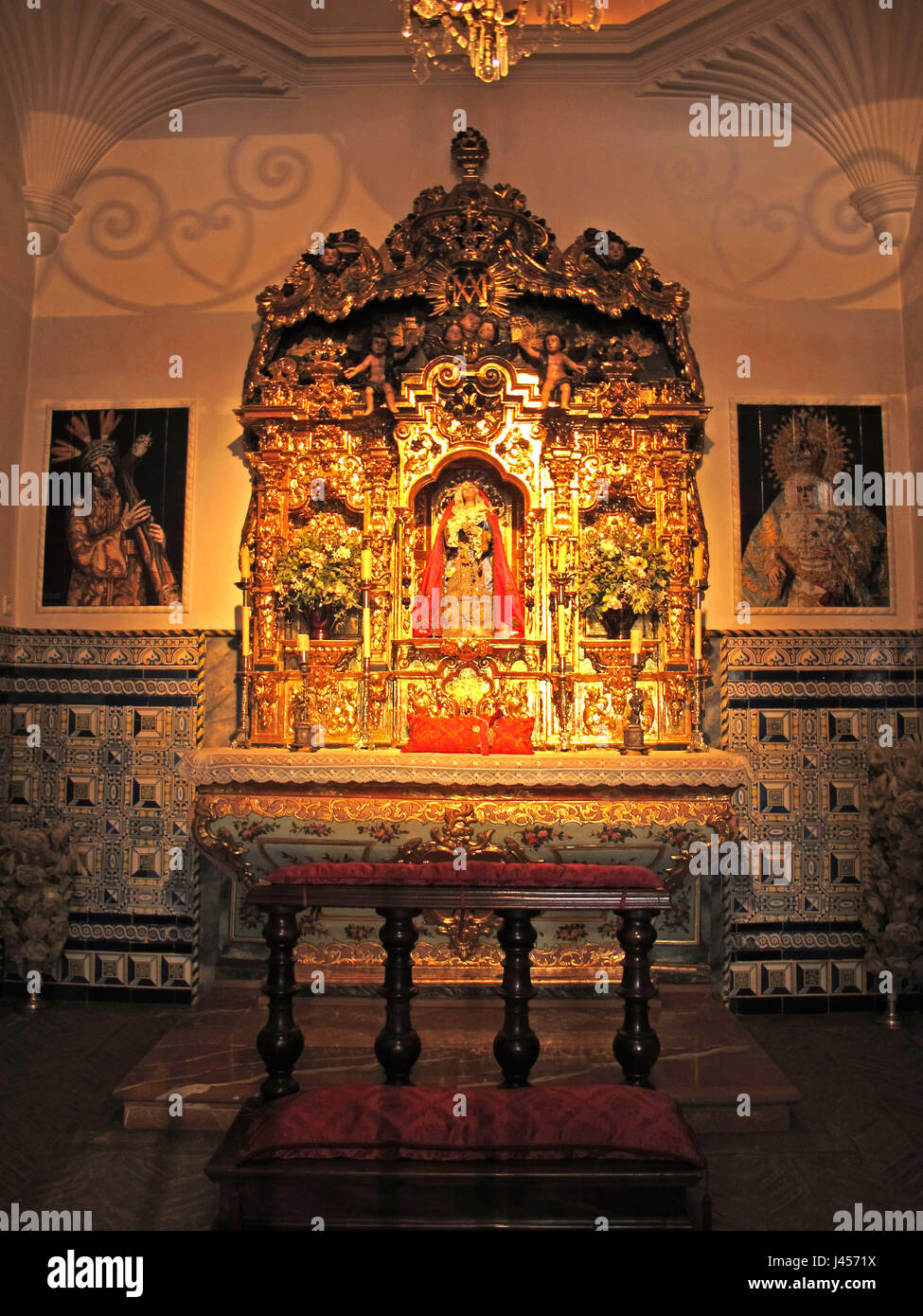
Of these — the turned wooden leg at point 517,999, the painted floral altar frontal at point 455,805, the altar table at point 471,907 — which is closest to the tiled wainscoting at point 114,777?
the painted floral altar frontal at point 455,805

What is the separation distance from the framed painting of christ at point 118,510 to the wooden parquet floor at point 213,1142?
10.4 feet

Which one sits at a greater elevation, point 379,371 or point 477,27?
point 477,27

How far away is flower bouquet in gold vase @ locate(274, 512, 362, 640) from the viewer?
714 centimetres

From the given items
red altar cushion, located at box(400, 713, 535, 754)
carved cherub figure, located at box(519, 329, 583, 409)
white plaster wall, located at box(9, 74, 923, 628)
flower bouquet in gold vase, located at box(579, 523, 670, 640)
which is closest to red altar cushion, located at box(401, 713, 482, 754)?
red altar cushion, located at box(400, 713, 535, 754)

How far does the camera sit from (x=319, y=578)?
7137 mm

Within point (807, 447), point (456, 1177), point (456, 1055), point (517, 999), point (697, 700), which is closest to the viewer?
point (456, 1177)

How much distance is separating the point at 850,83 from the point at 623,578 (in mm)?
4170

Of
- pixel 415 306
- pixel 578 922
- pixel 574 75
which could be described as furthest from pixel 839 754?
pixel 574 75

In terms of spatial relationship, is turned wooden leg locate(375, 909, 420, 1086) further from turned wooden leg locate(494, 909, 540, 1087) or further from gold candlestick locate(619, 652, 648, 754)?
gold candlestick locate(619, 652, 648, 754)

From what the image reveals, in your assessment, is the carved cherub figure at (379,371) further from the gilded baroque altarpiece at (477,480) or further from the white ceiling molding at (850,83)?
the white ceiling molding at (850,83)

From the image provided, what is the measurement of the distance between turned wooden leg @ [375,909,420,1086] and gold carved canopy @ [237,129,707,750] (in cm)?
327

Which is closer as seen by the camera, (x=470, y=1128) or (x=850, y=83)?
(x=470, y=1128)

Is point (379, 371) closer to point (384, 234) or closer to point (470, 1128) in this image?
point (384, 234)

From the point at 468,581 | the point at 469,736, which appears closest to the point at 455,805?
the point at 469,736
